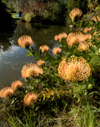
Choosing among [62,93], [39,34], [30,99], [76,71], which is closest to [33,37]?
[39,34]

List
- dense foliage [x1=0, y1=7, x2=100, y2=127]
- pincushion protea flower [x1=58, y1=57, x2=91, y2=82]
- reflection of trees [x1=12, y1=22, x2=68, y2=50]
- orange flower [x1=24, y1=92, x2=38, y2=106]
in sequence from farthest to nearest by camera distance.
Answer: reflection of trees [x1=12, y1=22, x2=68, y2=50] < orange flower [x1=24, y1=92, x2=38, y2=106] < dense foliage [x1=0, y1=7, x2=100, y2=127] < pincushion protea flower [x1=58, y1=57, x2=91, y2=82]

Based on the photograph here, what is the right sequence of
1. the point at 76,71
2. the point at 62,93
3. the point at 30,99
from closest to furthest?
the point at 76,71, the point at 30,99, the point at 62,93

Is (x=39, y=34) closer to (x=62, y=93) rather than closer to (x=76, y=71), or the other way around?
(x=62, y=93)

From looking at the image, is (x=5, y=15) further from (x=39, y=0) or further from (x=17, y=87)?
(x=17, y=87)

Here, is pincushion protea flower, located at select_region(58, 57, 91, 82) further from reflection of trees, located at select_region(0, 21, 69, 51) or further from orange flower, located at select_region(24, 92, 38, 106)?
reflection of trees, located at select_region(0, 21, 69, 51)

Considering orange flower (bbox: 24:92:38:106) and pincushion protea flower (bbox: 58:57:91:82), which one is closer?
pincushion protea flower (bbox: 58:57:91:82)

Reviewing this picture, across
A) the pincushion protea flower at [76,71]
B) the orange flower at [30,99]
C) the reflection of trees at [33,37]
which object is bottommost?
the orange flower at [30,99]

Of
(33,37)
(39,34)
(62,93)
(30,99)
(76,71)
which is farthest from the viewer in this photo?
(39,34)

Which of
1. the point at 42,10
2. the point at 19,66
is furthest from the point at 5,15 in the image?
the point at 19,66

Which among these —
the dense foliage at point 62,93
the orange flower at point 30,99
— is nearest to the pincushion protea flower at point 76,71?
the dense foliage at point 62,93

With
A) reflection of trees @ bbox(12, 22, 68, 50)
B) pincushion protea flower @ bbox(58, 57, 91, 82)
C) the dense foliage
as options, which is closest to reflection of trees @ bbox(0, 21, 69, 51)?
reflection of trees @ bbox(12, 22, 68, 50)

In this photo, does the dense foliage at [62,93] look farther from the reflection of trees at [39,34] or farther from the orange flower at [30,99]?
the reflection of trees at [39,34]

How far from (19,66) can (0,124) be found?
120 centimetres

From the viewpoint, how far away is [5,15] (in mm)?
9039
